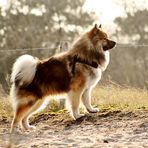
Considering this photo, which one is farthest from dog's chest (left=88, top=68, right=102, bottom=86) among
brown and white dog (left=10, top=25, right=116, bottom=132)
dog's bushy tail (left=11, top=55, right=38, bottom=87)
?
dog's bushy tail (left=11, top=55, right=38, bottom=87)

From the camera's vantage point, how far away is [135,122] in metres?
7.07

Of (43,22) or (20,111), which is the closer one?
(20,111)

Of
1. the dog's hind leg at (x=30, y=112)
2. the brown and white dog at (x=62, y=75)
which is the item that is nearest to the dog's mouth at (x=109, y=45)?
the brown and white dog at (x=62, y=75)

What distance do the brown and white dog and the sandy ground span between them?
1.19 ft

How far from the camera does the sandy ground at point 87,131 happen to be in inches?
223

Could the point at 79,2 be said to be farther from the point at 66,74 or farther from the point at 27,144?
the point at 27,144

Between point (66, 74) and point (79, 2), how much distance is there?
76.1 feet

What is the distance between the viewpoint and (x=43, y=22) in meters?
30.2

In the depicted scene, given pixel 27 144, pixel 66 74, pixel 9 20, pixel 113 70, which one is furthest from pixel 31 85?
pixel 9 20

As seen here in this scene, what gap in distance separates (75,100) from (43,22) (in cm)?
2264

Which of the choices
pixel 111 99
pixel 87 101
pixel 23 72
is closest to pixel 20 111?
pixel 23 72

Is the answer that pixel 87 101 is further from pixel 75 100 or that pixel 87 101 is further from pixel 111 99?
pixel 111 99

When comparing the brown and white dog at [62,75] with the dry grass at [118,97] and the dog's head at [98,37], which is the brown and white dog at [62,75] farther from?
the dry grass at [118,97]

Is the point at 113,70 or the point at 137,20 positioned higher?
the point at 137,20
